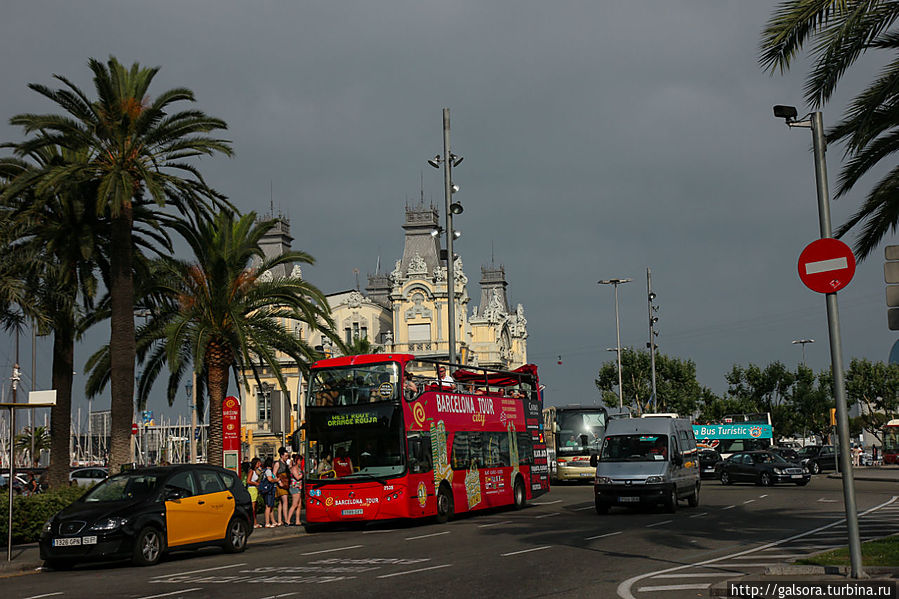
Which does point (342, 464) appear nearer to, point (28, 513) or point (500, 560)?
point (28, 513)

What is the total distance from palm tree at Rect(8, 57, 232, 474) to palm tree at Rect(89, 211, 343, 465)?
2477 millimetres

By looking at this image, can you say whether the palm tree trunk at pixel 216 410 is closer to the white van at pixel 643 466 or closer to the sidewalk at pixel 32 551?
the sidewalk at pixel 32 551

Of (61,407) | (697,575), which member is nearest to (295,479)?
(61,407)

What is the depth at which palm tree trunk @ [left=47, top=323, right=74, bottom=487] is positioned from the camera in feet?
87.1

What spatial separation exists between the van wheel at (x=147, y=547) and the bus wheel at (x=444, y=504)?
919 cm

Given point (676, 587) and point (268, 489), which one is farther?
point (268, 489)

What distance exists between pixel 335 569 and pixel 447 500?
1041 centimetres

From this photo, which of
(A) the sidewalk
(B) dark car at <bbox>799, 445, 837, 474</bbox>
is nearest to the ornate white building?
(B) dark car at <bbox>799, 445, 837, 474</bbox>

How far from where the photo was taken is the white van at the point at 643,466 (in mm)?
24641

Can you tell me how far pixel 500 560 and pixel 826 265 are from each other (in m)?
7.30

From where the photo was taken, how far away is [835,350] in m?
11.0

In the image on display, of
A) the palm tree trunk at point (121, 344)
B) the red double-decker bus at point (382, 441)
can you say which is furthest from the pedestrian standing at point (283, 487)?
the palm tree trunk at point (121, 344)

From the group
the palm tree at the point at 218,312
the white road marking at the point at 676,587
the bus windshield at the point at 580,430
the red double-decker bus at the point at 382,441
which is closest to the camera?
the white road marking at the point at 676,587

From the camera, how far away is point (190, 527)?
17.7 m
